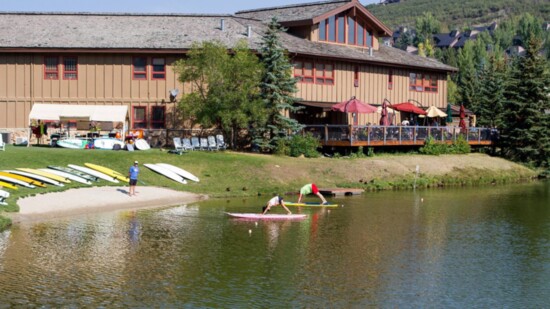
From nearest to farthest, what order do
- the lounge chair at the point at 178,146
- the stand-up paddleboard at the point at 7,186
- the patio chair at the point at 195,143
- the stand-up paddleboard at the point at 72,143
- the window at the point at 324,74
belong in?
the stand-up paddleboard at the point at 7,186 → the lounge chair at the point at 178,146 → the stand-up paddleboard at the point at 72,143 → the patio chair at the point at 195,143 → the window at the point at 324,74

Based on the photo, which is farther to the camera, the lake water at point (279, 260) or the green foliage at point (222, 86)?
the green foliage at point (222, 86)

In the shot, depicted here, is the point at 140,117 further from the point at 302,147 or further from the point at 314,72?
the point at 314,72

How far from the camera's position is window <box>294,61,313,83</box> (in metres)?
55.5

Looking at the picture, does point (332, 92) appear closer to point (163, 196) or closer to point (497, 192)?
point (497, 192)

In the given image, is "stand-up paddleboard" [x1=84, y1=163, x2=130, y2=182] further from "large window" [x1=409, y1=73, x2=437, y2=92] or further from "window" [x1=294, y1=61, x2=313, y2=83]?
"large window" [x1=409, y1=73, x2=437, y2=92]

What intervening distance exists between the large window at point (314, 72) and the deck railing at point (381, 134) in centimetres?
470

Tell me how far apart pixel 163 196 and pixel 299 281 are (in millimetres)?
16516

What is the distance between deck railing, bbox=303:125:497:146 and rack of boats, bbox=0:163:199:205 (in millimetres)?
Result: 12284

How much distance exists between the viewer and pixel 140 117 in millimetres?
52812

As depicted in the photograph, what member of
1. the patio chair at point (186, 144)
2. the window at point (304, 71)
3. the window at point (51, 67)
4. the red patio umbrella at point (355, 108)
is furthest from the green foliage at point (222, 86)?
the window at point (51, 67)

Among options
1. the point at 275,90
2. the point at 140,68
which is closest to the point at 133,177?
the point at 275,90

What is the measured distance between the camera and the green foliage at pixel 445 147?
5528 centimetres

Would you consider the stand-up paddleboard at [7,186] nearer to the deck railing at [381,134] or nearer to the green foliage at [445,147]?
the deck railing at [381,134]

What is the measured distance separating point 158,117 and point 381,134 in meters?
14.4
